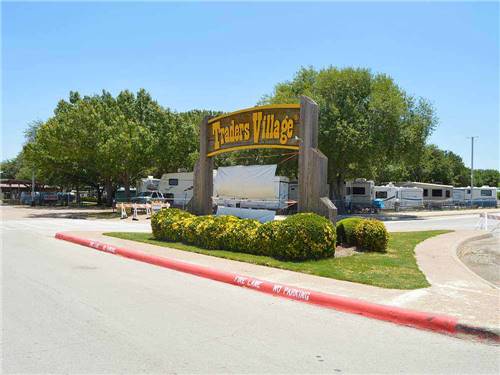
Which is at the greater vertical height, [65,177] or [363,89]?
[363,89]

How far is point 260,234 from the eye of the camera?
12242mm

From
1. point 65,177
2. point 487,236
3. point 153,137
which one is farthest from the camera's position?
point 65,177

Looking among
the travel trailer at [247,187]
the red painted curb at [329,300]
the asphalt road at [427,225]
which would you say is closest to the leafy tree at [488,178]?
the asphalt road at [427,225]

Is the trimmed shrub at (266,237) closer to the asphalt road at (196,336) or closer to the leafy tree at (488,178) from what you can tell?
the asphalt road at (196,336)

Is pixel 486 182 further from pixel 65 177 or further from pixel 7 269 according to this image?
pixel 7 269

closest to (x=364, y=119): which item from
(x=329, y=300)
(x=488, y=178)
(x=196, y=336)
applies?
(x=329, y=300)

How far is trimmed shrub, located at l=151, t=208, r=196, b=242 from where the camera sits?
50.5 ft

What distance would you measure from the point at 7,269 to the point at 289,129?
7848 millimetres

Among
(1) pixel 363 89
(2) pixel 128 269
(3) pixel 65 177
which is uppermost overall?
(1) pixel 363 89

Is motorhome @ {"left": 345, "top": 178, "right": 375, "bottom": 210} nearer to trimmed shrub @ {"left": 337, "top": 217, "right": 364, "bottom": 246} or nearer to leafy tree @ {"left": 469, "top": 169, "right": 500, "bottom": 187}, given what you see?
trimmed shrub @ {"left": 337, "top": 217, "right": 364, "bottom": 246}

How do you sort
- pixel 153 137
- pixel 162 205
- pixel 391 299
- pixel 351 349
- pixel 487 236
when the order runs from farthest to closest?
pixel 153 137 → pixel 162 205 → pixel 487 236 → pixel 391 299 → pixel 351 349

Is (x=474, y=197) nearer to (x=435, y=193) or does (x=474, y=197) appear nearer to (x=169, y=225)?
(x=435, y=193)

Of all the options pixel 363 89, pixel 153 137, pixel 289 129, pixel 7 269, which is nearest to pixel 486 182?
pixel 363 89

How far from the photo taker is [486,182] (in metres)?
89.6
